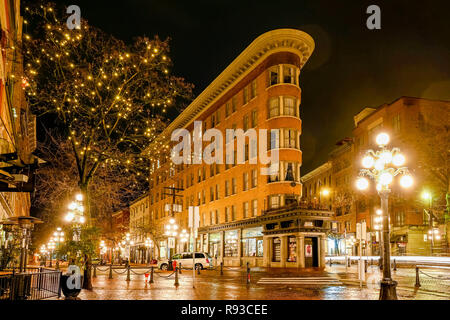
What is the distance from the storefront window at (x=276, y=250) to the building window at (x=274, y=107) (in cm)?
1182

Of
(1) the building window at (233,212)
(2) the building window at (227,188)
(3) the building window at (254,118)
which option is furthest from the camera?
(2) the building window at (227,188)

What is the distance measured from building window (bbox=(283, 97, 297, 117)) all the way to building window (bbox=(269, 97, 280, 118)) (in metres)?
0.66

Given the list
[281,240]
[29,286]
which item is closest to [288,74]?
[281,240]

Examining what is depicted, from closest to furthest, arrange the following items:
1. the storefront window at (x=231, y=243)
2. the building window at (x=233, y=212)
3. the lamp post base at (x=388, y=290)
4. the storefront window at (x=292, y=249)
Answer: the lamp post base at (x=388, y=290), the storefront window at (x=292, y=249), the storefront window at (x=231, y=243), the building window at (x=233, y=212)

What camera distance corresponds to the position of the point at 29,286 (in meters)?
13.6

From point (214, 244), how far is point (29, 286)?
38804mm

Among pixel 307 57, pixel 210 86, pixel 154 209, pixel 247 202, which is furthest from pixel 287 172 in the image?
pixel 154 209

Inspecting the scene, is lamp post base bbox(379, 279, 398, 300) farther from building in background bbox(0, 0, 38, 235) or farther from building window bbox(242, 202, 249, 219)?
building window bbox(242, 202, 249, 219)

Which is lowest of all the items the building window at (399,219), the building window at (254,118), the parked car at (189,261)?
the parked car at (189,261)

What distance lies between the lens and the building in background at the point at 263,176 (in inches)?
1427

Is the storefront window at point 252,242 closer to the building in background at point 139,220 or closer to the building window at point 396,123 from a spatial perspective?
the building window at point 396,123

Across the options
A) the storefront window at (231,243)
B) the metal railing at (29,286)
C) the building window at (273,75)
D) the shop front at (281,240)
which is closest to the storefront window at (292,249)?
the shop front at (281,240)

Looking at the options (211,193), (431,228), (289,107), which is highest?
(289,107)

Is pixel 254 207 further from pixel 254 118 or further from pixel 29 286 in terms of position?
pixel 29 286
